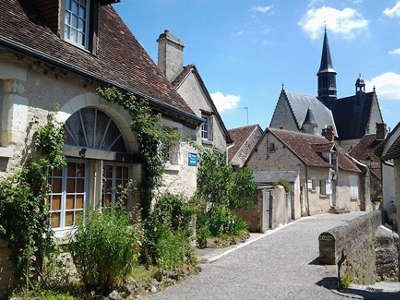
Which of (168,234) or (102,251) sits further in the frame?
(168,234)

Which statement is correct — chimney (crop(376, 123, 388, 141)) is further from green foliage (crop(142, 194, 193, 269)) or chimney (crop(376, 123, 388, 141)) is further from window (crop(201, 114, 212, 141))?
green foliage (crop(142, 194, 193, 269))

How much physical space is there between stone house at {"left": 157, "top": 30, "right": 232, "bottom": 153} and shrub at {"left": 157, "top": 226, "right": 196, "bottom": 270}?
20.7ft

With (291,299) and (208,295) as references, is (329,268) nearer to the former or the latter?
(291,299)

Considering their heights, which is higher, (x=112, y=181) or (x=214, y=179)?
(x=214, y=179)

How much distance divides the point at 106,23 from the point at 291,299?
25.4 feet

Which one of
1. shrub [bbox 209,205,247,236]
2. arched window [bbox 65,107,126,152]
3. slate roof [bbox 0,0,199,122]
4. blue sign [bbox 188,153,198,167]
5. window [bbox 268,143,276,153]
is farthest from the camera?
window [bbox 268,143,276,153]

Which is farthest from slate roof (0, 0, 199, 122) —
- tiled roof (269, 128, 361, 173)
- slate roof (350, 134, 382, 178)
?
slate roof (350, 134, 382, 178)

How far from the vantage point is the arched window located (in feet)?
23.2

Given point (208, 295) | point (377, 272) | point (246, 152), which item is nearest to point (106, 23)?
point (208, 295)

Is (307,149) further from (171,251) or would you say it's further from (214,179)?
(171,251)

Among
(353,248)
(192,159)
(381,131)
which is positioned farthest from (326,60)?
(192,159)

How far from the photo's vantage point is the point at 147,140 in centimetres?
838

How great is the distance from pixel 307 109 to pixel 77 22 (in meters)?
41.6

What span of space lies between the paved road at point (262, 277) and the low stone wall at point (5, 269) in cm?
211
